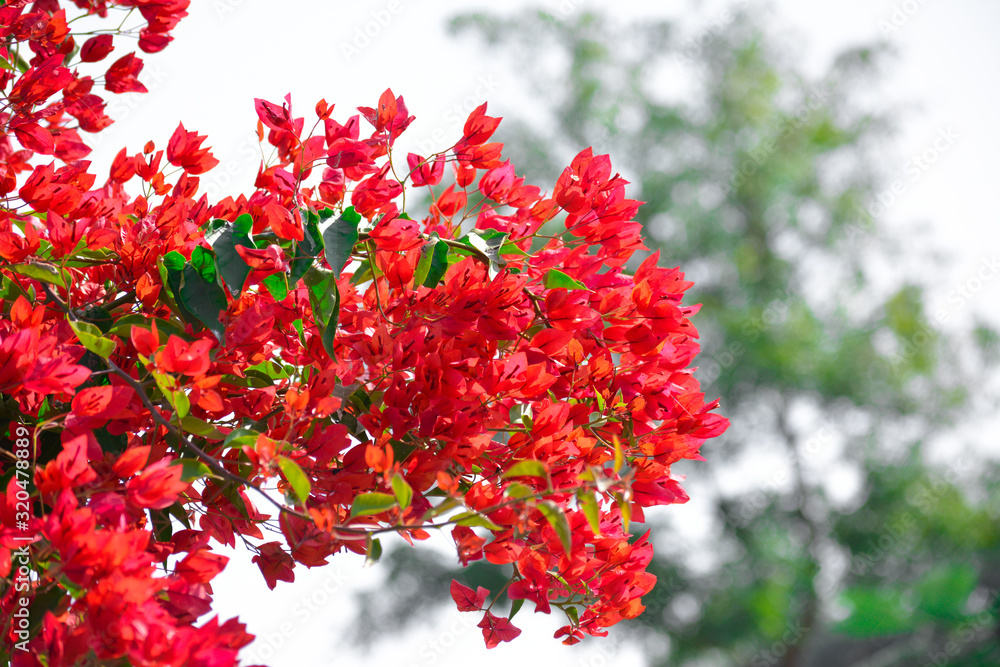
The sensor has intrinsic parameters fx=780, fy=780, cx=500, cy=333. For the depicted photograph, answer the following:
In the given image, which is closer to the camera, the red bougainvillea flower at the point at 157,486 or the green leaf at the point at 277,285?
the red bougainvillea flower at the point at 157,486

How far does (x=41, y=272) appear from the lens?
0.64 meters

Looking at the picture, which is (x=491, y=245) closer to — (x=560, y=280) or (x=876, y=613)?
(x=560, y=280)

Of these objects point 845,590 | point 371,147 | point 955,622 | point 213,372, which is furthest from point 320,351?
point 955,622

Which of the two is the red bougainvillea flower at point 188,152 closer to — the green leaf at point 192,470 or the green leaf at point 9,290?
the green leaf at point 9,290

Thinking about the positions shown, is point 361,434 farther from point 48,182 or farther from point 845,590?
point 845,590

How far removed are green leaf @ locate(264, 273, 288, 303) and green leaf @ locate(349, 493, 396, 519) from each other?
20 centimetres

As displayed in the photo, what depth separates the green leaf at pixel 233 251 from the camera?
23.5 inches

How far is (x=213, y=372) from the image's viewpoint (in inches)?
25.2

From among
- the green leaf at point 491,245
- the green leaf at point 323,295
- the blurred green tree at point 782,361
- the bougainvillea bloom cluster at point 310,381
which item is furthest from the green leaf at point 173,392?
the blurred green tree at point 782,361

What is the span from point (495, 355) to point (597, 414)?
0.12m

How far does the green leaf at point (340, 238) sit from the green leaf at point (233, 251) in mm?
64

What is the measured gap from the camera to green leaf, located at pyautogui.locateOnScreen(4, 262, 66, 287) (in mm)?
633

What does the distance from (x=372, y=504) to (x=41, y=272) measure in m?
0.35

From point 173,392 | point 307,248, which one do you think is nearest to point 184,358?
point 173,392
